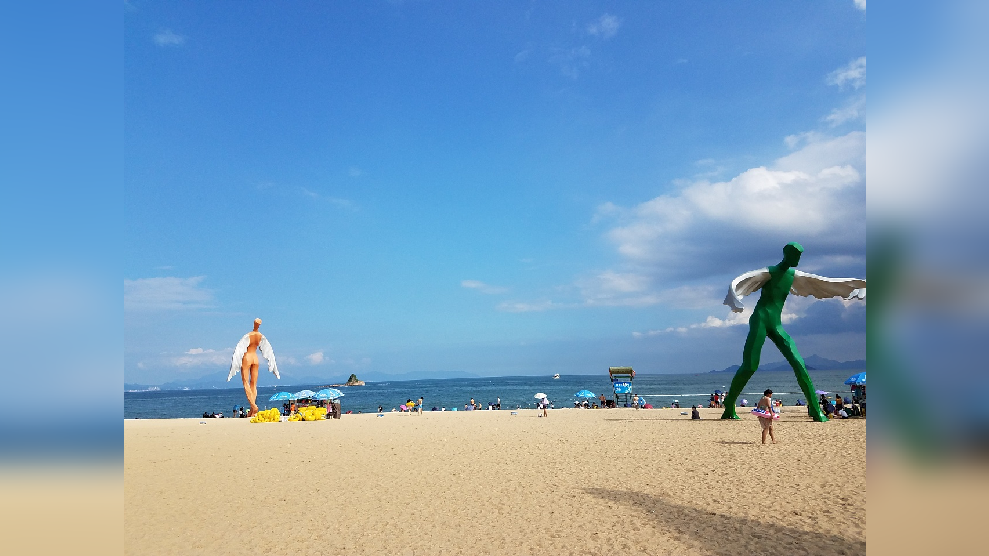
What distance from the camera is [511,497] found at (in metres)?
8.16

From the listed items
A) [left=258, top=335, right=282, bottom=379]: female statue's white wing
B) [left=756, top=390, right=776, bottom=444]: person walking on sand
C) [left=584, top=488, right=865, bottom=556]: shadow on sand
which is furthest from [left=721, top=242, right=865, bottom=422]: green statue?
[left=258, top=335, right=282, bottom=379]: female statue's white wing

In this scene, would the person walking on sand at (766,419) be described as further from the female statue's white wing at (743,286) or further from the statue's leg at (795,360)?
the statue's leg at (795,360)

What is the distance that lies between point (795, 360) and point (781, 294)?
2051mm

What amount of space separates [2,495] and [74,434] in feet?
4.97

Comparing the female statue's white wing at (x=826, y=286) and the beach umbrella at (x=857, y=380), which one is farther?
the beach umbrella at (x=857, y=380)

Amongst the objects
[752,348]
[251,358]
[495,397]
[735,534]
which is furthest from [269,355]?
[495,397]

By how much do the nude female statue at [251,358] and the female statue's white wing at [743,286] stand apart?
2128 centimetres

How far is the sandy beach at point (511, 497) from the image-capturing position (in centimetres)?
618

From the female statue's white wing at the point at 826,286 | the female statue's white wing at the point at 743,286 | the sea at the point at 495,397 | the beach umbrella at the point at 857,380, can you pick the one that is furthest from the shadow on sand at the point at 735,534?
the sea at the point at 495,397

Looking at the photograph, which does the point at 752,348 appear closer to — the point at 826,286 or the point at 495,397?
the point at 826,286

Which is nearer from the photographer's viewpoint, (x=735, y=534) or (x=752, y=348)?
(x=735, y=534)

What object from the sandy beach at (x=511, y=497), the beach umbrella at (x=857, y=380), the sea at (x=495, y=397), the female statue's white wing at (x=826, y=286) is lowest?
the sea at (x=495, y=397)

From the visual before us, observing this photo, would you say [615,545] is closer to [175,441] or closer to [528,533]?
[528,533]

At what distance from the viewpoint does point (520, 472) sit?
10094 mm
